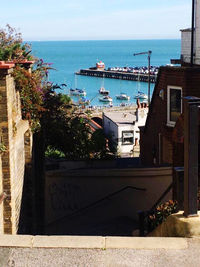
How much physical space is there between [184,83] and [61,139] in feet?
16.8

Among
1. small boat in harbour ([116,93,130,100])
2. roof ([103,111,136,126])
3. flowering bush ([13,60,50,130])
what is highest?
flowering bush ([13,60,50,130])

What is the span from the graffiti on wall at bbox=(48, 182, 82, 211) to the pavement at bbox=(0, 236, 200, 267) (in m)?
9.03

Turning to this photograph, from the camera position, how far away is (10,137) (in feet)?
31.1

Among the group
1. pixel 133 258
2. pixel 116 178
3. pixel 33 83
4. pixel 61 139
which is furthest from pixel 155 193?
pixel 133 258

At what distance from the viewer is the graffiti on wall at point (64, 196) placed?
14969mm

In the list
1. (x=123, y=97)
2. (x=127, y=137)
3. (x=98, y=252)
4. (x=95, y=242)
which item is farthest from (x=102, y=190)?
(x=123, y=97)

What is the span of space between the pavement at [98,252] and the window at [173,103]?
9.47m

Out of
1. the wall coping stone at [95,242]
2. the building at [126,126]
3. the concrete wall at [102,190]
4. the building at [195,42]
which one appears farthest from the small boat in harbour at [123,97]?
the wall coping stone at [95,242]

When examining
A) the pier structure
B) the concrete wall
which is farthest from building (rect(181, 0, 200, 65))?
the pier structure

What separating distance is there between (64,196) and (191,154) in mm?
9686

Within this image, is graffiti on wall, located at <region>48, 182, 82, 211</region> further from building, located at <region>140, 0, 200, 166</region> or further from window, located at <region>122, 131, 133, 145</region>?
window, located at <region>122, 131, 133, 145</region>

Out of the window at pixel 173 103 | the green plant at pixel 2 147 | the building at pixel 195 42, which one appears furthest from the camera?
the building at pixel 195 42

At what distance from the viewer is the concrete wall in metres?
14.8

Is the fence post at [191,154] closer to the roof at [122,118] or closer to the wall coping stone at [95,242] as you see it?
the wall coping stone at [95,242]
